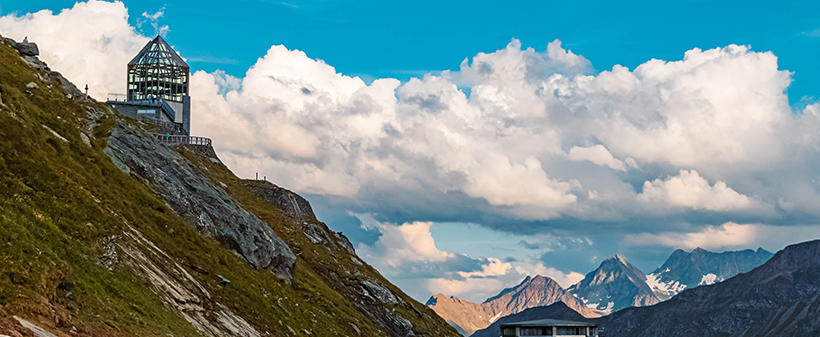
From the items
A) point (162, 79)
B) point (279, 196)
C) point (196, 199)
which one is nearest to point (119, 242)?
point (196, 199)

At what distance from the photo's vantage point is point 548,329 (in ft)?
552

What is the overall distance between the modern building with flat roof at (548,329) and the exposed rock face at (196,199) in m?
86.0

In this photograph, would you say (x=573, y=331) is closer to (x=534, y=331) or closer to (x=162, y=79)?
(x=534, y=331)

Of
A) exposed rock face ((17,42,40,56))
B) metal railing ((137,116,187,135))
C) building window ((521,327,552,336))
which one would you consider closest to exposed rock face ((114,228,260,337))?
exposed rock face ((17,42,40,56))

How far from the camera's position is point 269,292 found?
79812mm

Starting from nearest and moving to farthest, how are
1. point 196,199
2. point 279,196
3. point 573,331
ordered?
point 196,199, point 279,196, point 573,331

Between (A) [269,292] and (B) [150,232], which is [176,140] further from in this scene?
(B) [150,232]

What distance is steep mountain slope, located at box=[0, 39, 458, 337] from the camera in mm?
39844

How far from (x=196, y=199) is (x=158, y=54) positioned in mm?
92433

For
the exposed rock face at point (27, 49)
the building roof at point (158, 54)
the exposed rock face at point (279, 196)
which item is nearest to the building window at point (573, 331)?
the exposed rock face at point (279, 196)

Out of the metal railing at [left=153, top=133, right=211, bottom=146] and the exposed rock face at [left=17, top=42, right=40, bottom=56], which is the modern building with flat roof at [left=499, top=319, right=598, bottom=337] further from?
the exposed rock face at [left=17, top=42, right=40, bottom=56]

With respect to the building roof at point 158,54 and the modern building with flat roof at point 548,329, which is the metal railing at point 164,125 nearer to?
the building roof at point 158,54

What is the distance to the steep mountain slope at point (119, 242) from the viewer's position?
131 feet

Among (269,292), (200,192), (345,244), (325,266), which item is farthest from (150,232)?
(345,244)
